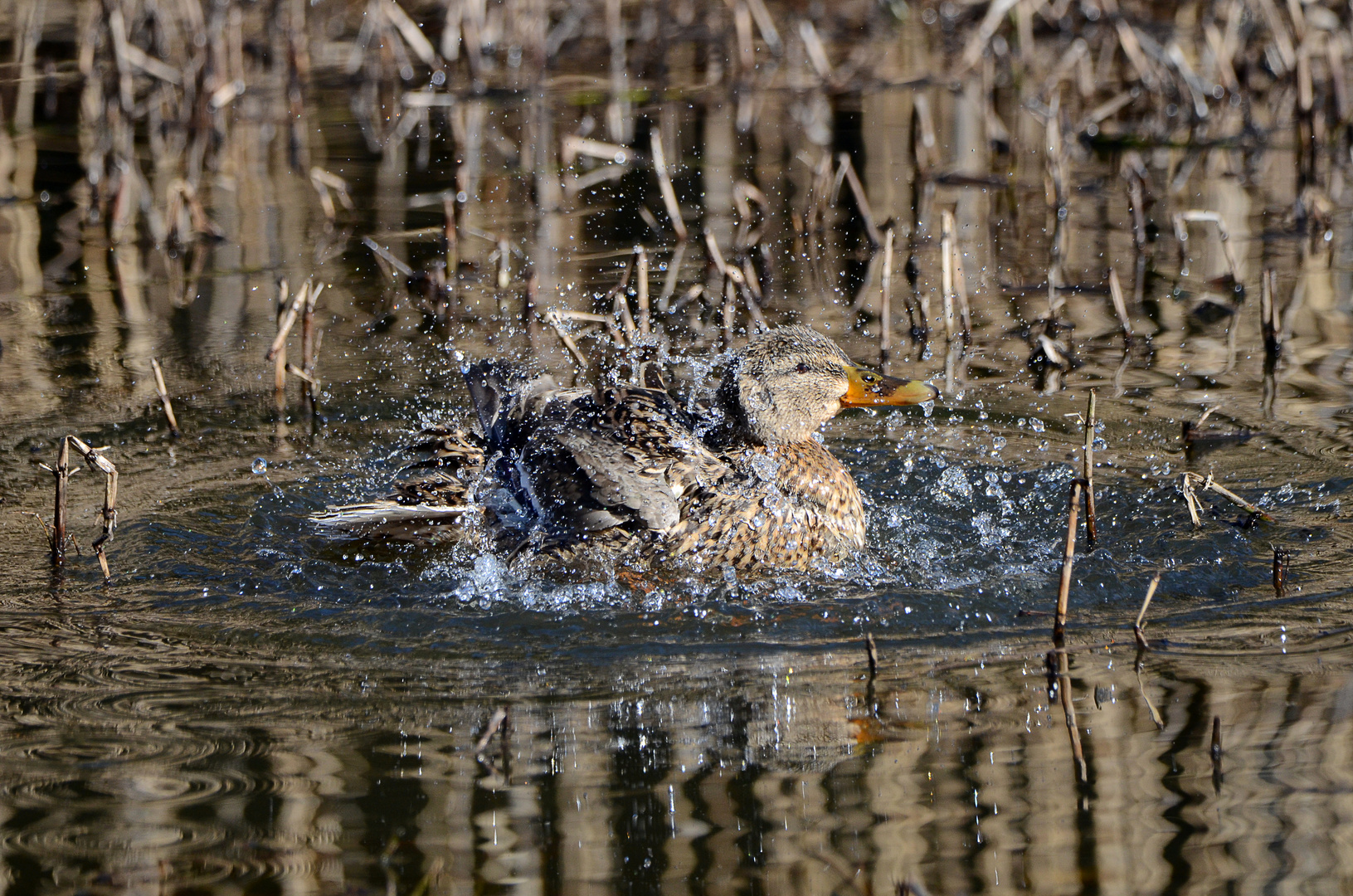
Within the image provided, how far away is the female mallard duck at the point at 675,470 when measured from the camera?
508 centimetres

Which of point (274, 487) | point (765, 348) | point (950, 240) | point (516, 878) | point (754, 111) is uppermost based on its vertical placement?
point (754, 111)

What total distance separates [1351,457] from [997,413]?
137 centimetres

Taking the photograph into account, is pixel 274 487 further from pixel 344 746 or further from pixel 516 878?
pixel 516 878

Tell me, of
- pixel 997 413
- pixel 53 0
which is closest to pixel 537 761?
pixel 997 413

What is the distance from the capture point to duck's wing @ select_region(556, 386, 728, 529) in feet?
16.5

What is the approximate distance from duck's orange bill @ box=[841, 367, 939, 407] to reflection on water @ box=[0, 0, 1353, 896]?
0.46 m

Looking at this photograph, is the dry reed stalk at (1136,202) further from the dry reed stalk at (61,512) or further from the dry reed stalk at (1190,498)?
the dry reed stalk at (61,512)

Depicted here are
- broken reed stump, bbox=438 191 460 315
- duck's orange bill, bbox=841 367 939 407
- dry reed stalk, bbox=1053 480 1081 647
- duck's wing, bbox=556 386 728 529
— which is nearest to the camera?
dry reed stalk, bbox=1053 480 1081 647

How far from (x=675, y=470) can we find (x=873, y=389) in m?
0.78

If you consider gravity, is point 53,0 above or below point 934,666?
above

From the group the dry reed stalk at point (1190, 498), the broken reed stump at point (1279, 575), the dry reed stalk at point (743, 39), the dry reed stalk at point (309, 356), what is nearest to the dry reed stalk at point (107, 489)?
the dry reed stalk at point (309, 356)

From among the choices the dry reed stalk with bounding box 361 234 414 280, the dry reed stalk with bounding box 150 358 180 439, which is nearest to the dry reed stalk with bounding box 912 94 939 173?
the dry reed stalk with bounding box 361 234 414 280

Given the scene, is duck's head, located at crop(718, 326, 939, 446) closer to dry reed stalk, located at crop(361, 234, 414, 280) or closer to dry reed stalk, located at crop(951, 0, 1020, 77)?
dry reed stalk, located at crop(361, 234, 414, 280)

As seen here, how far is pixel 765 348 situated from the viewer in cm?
539
